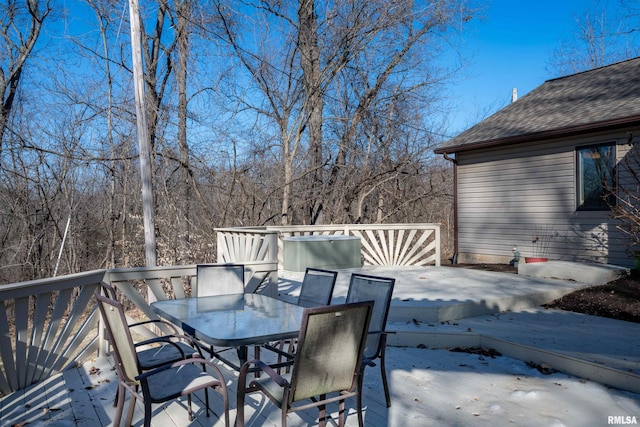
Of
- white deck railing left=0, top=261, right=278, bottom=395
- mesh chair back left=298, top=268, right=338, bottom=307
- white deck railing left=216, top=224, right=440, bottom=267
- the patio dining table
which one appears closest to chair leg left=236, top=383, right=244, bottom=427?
the patio dining table

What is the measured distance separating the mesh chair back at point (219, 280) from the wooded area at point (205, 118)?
226 inches

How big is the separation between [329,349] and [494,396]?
59.9 inches

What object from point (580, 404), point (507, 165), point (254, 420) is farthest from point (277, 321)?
point (507, 165)

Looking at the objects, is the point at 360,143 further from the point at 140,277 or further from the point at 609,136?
the point at 140,277

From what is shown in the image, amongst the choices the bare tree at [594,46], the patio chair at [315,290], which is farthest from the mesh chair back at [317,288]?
the bare tree at [594,46]

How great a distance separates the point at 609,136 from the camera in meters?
8.09

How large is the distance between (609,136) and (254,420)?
7.94 metres

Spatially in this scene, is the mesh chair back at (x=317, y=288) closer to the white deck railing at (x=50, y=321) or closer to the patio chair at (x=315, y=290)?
the patio chair at (x=315, y=290)

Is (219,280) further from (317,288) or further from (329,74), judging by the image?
(329,74)

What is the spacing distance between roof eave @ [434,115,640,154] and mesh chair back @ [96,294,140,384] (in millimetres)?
7998

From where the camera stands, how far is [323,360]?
230 cm

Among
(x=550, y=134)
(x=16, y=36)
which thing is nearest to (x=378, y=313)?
(x=550, y=134)

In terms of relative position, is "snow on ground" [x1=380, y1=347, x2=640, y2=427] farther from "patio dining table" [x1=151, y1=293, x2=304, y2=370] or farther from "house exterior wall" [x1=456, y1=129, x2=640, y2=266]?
"house exterior wall" [x1=456, y1=129, x2=640, y2=266]

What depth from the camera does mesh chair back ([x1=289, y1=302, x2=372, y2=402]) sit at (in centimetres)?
220
